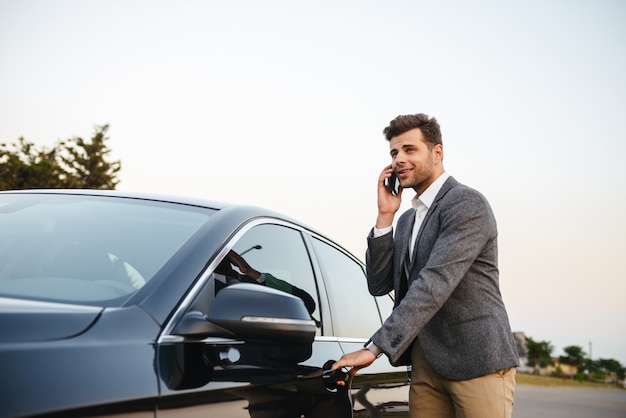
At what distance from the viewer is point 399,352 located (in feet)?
9.46

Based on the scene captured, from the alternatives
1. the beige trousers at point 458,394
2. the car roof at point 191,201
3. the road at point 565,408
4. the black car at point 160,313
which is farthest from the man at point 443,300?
the road at point 565,408

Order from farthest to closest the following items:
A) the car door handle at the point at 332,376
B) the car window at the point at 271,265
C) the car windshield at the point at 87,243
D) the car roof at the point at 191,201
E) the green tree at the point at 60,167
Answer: the green tree at the point at 60,167 → the car door handle at the point at 332,376 → the car roof at the point at 191,201 → the car window at the point at 271,265 → the car windshield at the point at 87,243

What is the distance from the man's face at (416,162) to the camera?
11.1 feet

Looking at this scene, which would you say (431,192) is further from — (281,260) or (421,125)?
(281,260)

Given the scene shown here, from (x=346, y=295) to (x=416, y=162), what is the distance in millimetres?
754

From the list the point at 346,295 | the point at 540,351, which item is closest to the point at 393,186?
the point at 346,295

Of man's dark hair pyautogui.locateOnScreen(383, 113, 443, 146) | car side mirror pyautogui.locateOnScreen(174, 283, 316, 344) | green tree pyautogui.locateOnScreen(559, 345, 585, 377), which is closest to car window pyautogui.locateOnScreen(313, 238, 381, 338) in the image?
man's dark hair pyautogui.locateOnScreen(383, 113, 443, 146)

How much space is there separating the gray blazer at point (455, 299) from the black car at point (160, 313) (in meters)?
0.36

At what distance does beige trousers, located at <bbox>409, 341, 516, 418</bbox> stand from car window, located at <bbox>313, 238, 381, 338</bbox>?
1.22ft

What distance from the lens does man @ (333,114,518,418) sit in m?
2.92

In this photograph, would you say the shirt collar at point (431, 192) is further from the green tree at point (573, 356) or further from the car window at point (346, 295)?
the green tree at point (573, 356)

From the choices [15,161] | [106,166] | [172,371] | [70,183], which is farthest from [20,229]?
[106,166]

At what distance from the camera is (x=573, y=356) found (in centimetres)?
6131

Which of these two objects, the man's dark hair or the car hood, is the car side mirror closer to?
the car hood
